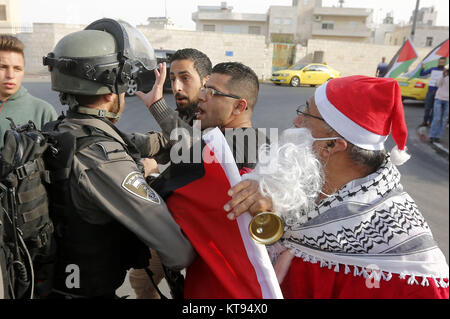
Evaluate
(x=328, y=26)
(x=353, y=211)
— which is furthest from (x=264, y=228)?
(x=328, y=26)

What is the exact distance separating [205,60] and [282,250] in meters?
1.99

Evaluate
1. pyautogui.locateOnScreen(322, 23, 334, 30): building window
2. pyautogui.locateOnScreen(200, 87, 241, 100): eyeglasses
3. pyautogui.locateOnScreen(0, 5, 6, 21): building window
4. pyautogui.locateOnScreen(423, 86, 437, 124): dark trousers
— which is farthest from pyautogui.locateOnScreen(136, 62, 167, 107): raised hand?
pyautogui.locateOnScreen(322, 23, 334, 30): building window

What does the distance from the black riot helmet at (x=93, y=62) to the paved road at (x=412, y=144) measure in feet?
3.88

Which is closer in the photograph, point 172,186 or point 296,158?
point 296,158

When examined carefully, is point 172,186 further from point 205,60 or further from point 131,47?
Result: point 205,60

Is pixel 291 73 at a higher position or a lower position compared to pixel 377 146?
lower

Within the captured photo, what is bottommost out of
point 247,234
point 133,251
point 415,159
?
point 415,159

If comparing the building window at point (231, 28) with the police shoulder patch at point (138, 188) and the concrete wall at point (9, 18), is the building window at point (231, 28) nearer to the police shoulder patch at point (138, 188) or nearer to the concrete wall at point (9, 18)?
the concrete wall at point (9, 18)

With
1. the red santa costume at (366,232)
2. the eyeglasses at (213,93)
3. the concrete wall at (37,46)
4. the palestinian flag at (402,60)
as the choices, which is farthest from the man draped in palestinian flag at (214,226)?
the palestinian flag at (402,60)

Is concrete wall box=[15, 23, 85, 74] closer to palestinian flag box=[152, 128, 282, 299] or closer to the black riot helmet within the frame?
→ the black riot helmet

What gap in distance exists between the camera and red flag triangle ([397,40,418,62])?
4.80 metres

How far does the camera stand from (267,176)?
4.04 ft

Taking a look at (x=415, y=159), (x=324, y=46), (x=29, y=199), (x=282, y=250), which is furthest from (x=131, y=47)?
(x=324, y=46)

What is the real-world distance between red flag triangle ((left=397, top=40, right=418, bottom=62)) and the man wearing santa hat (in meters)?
4.11
